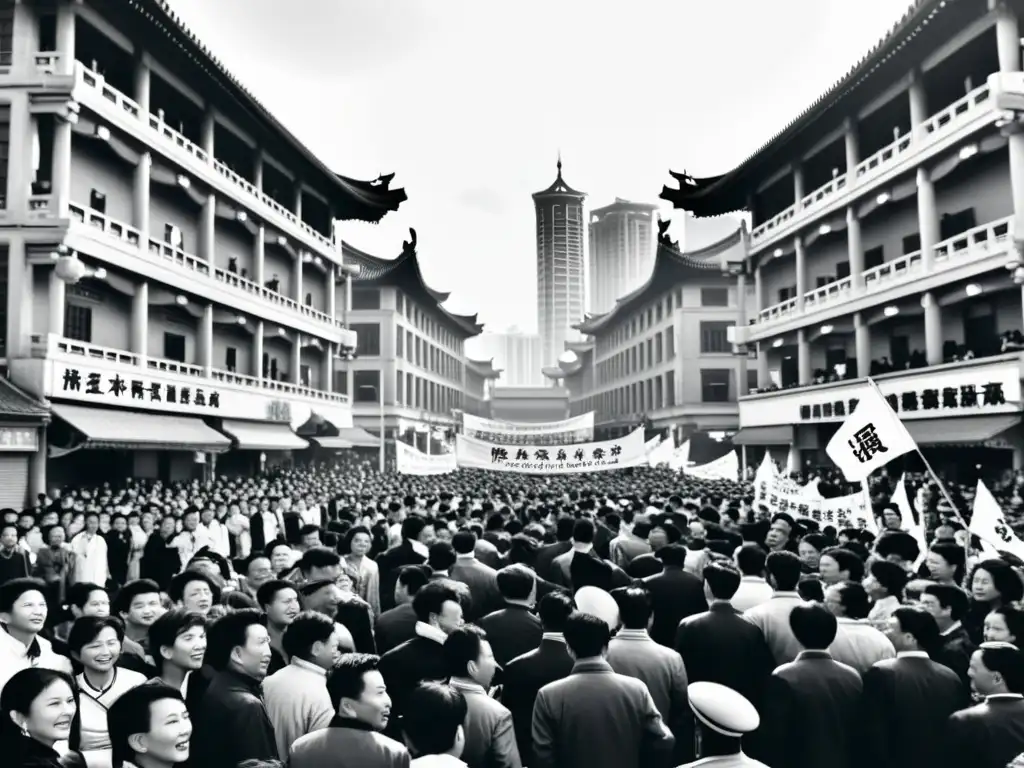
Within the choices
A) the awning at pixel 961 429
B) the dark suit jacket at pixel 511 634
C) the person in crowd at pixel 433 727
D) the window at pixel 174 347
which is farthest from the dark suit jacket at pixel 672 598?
the window at pixel 174 347

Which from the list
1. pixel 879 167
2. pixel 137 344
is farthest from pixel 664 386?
pixel 137 344

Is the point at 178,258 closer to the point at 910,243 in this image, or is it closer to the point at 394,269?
the point at 910,243

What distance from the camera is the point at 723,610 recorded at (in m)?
5.44

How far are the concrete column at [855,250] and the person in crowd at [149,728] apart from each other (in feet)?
84.1

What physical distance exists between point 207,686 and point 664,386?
1851 inches

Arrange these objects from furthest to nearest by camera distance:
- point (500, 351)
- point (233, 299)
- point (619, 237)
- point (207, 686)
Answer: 1. point (500, 351)
2. point (619, 237)
3. point (233, 299)
4. point (207, 686)

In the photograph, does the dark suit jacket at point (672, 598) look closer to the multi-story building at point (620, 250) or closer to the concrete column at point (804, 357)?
the concrete column at point (804, 357)

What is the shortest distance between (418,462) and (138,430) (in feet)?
22.9

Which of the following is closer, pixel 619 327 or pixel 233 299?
pixel 233 299

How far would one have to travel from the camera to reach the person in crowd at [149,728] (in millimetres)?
3184

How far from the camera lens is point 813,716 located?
430 cm

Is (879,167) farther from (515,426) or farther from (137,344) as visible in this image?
(137,344)

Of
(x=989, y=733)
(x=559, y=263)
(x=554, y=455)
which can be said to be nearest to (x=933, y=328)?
(x=554, y=455)

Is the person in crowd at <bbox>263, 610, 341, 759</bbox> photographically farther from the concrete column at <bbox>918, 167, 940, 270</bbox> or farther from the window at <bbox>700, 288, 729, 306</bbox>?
the window at <bbox>700, 288, 729, 306</bbox>
